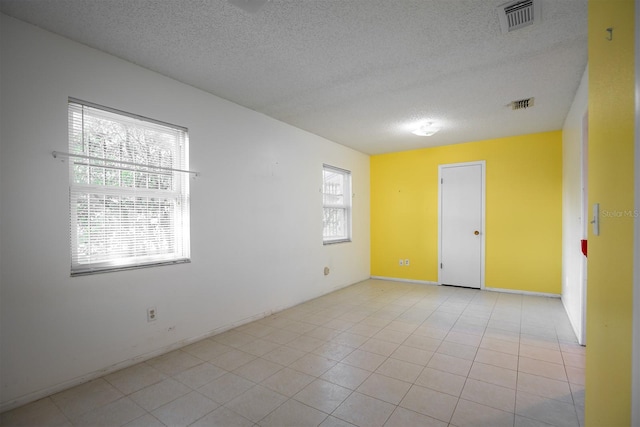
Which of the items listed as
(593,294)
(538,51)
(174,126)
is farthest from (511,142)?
(174,126)

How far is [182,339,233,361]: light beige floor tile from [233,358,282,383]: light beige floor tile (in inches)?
15.3

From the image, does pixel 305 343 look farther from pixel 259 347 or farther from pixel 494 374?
pixel 494 374

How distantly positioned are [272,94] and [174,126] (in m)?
1.05

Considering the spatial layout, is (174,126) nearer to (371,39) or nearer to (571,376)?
(371,39)

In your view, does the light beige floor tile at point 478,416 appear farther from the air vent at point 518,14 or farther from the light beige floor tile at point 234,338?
the air vent at point 518,14

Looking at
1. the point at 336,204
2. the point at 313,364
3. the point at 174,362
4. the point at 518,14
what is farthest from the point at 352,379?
the point at 336,204

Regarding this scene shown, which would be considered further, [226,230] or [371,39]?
[226,230]

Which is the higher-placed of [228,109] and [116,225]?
[228,109]

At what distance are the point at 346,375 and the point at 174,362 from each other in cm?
147

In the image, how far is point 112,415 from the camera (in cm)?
194

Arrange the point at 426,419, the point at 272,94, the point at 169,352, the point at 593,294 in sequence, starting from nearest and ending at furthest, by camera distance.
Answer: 1. the point at 593,294
2. the point at 426,419
3. the point at 169,352
4. the point at 272,94

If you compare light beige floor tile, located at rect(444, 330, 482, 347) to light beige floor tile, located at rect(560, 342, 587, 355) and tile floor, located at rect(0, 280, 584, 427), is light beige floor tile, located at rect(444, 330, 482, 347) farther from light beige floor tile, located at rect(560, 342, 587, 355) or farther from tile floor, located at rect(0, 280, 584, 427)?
light beige floor tile, located at rect(560, 342, 587, 355)

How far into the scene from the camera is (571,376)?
236 centimetres

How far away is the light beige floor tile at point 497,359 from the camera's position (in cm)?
255
